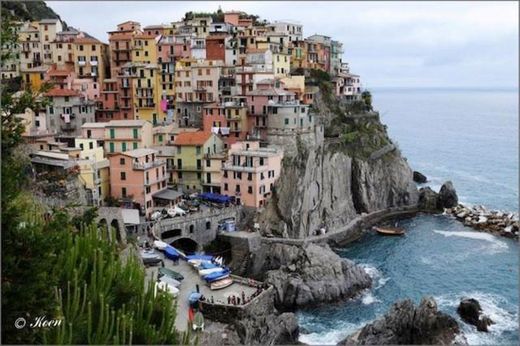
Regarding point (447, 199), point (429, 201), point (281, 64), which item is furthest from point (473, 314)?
point (281, 64)

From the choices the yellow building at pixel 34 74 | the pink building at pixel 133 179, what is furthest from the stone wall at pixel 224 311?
the yellow building at pixel 34 74

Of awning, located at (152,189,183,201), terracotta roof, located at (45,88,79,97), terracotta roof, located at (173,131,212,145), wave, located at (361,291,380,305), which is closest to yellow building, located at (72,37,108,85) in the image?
terracotta roof, located at (45,88,79,97)

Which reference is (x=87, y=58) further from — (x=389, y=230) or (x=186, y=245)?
(x=389, y=230)

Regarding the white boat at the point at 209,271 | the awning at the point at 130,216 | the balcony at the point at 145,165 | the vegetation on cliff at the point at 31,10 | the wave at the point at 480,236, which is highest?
the vegetation on cliff at the point at 31,10

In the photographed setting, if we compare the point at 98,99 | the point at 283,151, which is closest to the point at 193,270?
the point at 283,151

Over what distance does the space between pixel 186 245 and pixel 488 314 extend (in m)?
23.4

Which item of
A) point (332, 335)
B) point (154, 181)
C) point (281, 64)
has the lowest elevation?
point (332, 335)

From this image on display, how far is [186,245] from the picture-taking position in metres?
49.3

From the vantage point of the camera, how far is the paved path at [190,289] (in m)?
33.4

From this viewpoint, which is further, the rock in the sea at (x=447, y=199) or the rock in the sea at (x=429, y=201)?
the rock in the sea at (x=429, y=201)

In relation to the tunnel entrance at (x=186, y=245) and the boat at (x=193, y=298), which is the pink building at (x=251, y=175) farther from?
the boat at (x=193, y=298)

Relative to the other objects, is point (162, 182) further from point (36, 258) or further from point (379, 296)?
point (36, 258)

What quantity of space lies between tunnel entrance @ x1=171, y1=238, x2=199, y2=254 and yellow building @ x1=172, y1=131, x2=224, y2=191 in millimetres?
7537

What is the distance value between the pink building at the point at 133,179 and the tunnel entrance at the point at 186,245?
Answer: 131 inches
